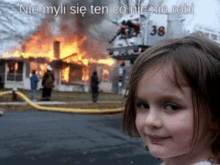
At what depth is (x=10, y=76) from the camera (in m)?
24.2

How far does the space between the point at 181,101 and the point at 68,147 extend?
3.25m

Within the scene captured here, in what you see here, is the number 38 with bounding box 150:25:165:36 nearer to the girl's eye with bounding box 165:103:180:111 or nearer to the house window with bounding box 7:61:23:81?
the girl's eye with bounding box 165:103:180:111

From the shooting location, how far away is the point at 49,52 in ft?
86.4

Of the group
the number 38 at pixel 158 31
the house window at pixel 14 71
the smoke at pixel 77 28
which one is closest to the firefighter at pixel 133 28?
the number 38 at pixel 158 31

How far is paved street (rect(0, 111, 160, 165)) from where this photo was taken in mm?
→ 3160

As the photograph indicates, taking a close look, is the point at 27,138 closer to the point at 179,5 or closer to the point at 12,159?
the point at 12,159

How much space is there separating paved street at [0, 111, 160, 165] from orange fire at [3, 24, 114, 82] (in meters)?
20.5

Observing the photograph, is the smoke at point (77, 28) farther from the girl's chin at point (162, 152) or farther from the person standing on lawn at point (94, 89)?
the girl's chin at point (162, 152)

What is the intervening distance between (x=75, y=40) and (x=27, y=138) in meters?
23.3

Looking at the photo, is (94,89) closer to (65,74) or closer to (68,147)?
(68,147)

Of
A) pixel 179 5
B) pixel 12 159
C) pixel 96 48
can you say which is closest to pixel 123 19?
pixel 179 5
